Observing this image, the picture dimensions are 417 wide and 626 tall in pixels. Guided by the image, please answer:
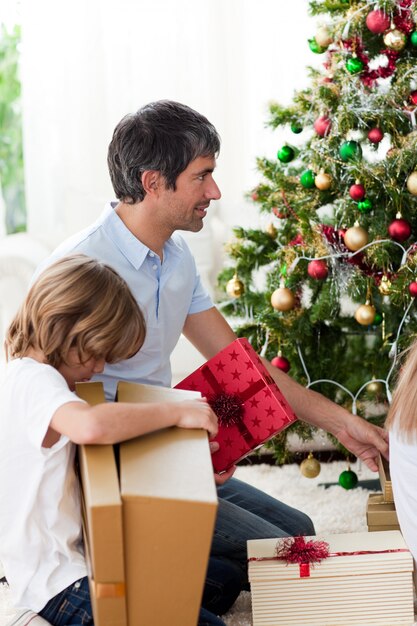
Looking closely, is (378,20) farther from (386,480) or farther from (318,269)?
(386,480)

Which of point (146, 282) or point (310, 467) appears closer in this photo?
point (146, 282)

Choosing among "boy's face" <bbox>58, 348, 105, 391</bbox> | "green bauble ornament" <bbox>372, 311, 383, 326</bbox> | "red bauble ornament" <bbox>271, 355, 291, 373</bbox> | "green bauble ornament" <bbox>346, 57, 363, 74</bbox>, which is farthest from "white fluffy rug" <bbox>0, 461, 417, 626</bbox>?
"green bauble ornament" <bbox>346, 57, 363, 74</bbox>

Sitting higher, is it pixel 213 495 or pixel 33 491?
Result: pixel 213 495

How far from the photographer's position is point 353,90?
2.29 m

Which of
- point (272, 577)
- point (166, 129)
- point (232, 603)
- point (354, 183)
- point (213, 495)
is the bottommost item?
point (232, 603)

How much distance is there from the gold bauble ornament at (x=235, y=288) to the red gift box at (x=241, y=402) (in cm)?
82

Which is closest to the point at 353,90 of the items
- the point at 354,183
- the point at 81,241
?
the point at 354,183

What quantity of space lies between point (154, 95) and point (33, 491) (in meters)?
2.68

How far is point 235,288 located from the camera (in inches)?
103

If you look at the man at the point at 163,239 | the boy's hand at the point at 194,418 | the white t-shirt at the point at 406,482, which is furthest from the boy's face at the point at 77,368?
the white t-shirt at the point at 406,482

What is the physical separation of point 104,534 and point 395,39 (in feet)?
4.89

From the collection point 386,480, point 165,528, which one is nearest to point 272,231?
point 386,480

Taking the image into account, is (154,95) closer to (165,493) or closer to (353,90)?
(353,90)

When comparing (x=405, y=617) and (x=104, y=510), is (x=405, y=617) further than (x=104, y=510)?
Yes
